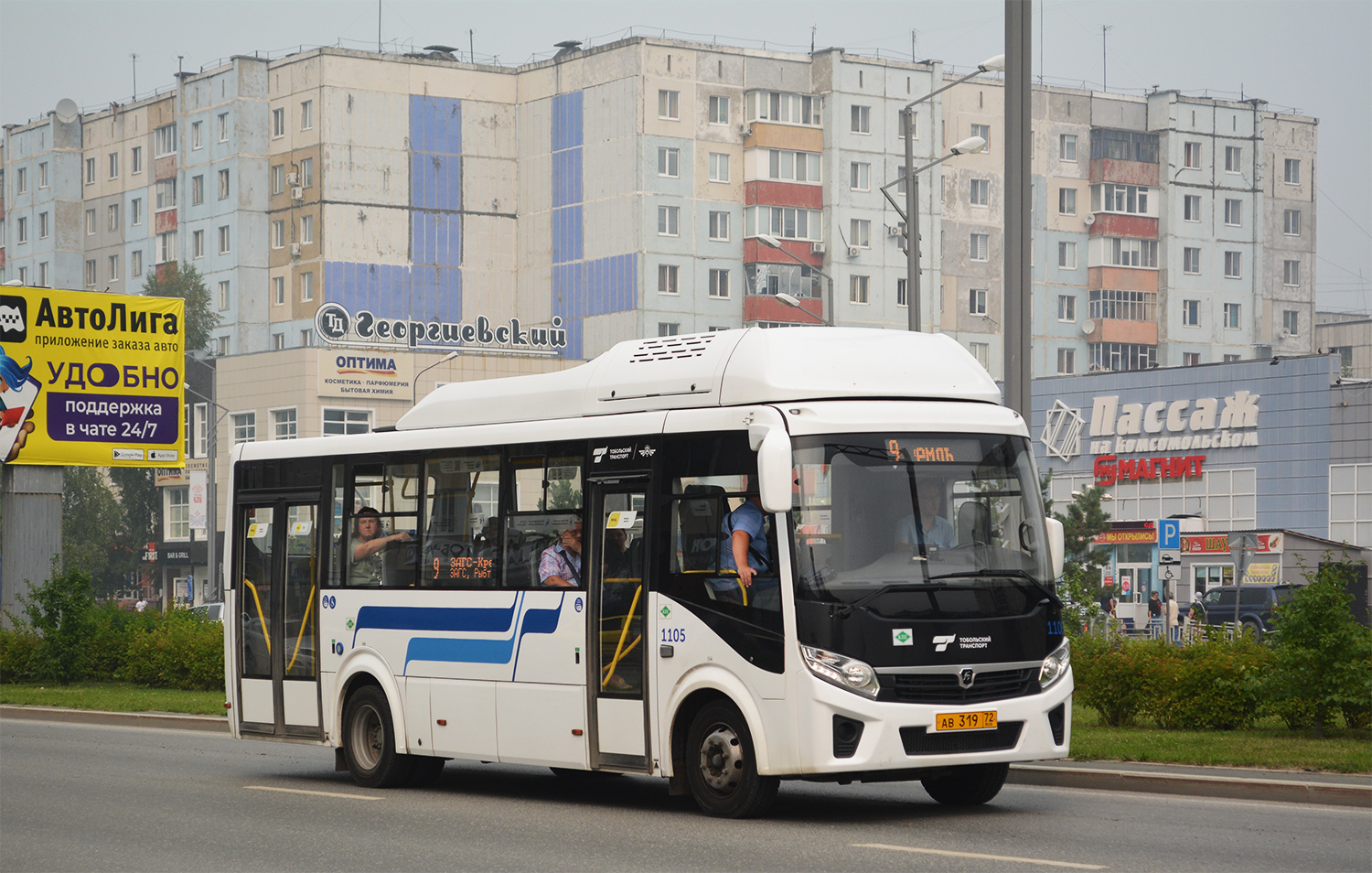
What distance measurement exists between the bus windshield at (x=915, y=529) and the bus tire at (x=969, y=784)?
1377mm

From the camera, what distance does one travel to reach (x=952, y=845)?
10.7m

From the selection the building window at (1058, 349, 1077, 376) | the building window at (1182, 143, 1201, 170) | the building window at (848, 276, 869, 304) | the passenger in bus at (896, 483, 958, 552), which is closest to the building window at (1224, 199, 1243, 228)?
the building window at (1182, 143, 1201, 170)

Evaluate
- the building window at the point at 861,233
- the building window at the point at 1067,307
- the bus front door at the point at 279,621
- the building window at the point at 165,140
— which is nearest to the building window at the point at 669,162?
the building window at the point at 861,233

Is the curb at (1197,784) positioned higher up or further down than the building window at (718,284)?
further down

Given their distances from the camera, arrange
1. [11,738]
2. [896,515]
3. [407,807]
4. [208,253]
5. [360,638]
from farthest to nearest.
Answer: [208,253]
[11,738]
[360,638]
[407,807]
[896,515]

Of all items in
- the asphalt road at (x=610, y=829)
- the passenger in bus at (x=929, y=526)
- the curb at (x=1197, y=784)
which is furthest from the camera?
the curb at (x=1197, y=784)

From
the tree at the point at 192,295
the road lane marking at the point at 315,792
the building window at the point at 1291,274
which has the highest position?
the building window at the point at 1291,274

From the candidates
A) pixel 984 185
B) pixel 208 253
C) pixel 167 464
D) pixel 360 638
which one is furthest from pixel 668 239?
pixel 360 638

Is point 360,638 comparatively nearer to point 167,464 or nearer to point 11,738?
point 11,738

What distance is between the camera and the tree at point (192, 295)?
4053 inches

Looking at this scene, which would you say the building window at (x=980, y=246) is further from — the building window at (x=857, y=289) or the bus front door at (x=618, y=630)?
the bus front door at (x=618, y=630)

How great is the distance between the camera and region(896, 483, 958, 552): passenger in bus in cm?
1179

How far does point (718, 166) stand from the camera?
100 meters

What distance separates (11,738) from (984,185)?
9033cm
